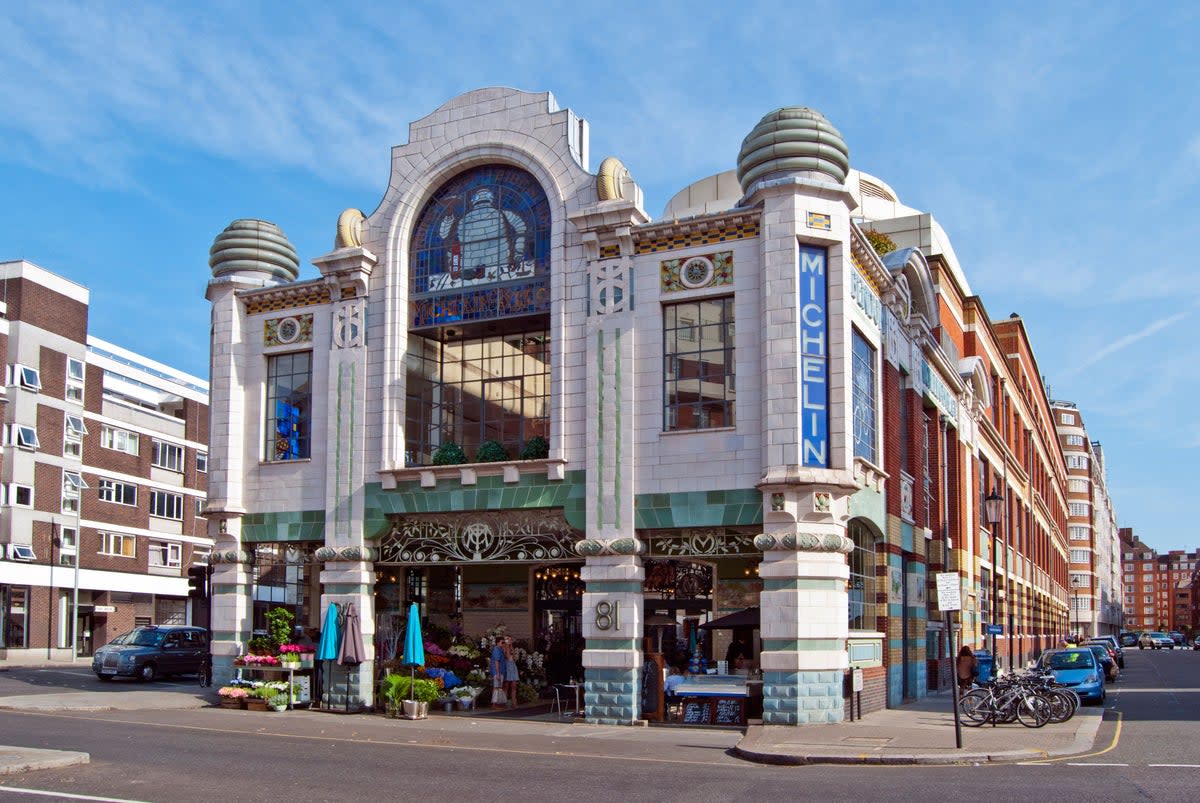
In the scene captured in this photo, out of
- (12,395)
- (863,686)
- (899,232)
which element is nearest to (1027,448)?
(899,232)

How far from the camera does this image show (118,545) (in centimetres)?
6391

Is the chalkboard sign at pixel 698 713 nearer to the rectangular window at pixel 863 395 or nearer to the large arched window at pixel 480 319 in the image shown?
the rectangular window at pixel 863 395

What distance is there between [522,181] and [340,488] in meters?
7.67

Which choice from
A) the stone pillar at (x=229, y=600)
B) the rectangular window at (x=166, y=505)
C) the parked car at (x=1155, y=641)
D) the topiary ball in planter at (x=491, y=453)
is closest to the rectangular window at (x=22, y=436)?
the rectangular window at (x=166, y=505)

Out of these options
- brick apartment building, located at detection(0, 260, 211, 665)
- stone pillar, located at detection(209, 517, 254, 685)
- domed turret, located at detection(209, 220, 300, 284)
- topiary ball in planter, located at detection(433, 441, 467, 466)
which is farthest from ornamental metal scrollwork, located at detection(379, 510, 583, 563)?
brick apartment building, located at detection(0, 260, 211, 665)

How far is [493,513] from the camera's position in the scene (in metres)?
25.6

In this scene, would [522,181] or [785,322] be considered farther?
[522,181]

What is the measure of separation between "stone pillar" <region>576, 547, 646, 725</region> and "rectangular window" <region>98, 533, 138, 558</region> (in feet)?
152

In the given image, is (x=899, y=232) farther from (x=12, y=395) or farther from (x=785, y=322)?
(x=12, y=395)

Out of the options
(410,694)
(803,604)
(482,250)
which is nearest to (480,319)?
(482,250)

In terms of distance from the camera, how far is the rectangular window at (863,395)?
25.1 m

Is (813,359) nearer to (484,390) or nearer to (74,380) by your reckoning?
(484,390)

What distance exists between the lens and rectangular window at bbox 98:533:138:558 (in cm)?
6284

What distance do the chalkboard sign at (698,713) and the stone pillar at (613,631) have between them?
0.92 meters
